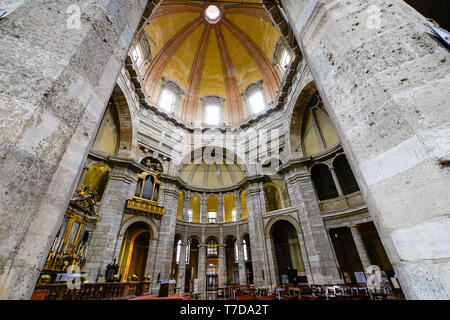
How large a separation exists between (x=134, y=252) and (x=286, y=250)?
10.7 meters

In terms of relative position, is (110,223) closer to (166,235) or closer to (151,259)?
(151,259)

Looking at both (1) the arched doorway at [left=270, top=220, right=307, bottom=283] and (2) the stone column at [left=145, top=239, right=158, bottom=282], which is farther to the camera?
(1) the arched doorway at [left=270, top=220, right=307, bottom=283]

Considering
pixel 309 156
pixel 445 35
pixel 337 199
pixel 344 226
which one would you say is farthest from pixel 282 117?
pixel 445 35

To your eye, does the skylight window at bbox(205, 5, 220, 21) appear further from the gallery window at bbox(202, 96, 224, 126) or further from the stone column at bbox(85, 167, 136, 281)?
the stone column at bbox(85, 167, 136, 281)

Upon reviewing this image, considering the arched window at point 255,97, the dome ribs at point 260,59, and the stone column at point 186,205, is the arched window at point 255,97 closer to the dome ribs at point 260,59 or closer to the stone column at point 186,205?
the dome ribs at point 260,59

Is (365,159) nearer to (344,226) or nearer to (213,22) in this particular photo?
(344,226)

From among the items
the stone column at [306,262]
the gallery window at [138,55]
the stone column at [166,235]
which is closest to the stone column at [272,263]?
the stone column at [306,262]

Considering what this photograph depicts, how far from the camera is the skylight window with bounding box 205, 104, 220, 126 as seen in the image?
18330mm

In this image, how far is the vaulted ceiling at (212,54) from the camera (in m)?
16.1

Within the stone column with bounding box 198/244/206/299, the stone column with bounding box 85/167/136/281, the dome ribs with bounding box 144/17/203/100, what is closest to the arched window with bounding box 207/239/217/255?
the stone column with bounding box 198/244/206/299

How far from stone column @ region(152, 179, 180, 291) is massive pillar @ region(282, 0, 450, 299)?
468 inches

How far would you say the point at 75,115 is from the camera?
1.91 meters

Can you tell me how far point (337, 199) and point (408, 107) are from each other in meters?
10.3

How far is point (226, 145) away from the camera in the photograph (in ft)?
55.0
